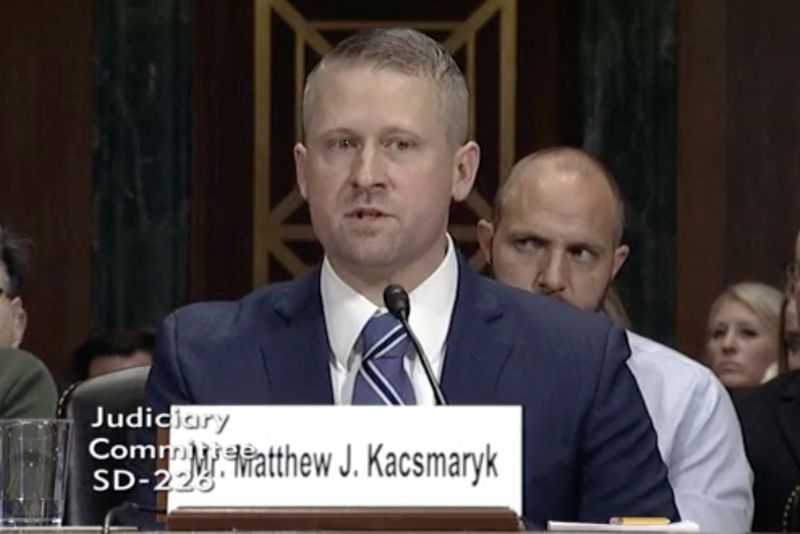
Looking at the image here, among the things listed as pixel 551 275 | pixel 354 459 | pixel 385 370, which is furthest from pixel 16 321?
pixel 354 459

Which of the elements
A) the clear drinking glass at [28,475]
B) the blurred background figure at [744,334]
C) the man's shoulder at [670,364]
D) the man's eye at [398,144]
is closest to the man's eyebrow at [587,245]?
the man's shoulder at [670,364]

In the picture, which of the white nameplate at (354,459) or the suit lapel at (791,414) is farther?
the suit lapel at (791,414)

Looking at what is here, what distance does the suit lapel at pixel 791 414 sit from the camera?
450 cm

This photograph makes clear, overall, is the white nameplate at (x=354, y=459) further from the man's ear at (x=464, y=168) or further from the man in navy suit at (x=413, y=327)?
the man's ear at (x=464, y=168)

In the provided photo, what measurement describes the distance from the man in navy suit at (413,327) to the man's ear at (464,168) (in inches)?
0.8

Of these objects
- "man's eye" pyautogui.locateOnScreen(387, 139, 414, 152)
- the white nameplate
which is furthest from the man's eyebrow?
the white nameplate

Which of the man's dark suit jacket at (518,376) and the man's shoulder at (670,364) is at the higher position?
the man's shoulder at (670,364)

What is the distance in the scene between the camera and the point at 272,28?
24.6 ft

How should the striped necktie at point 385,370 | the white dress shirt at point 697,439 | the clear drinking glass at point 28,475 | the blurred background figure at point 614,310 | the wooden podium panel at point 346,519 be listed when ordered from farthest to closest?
the blurred background figure at point 614,310, the white dress shirt at point 697,439, the striped necktie at point 385,370, the clear drinking glass at point 28,475, the wooden podium panel at point 346,519

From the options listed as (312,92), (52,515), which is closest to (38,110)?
(312,92)

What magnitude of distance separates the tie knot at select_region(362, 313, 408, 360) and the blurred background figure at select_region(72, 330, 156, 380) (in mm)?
3022

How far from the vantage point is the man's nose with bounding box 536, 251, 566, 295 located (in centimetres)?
470

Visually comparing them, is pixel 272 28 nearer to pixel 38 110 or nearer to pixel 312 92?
pixel 38 110

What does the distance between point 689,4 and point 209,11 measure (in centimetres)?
151
